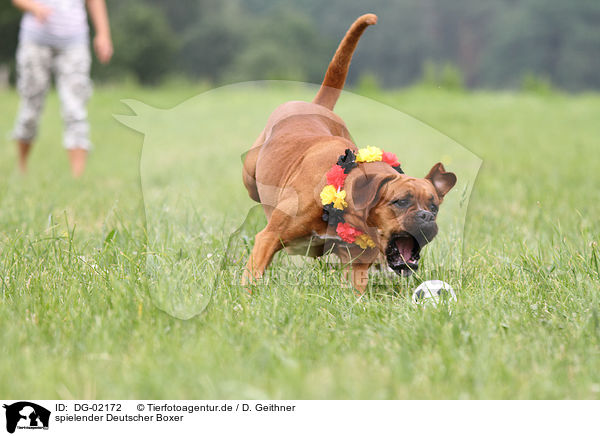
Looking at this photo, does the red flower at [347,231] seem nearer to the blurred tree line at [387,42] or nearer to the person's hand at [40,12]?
the person's hand at [40,12]

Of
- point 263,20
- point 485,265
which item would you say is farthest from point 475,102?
point 263,20

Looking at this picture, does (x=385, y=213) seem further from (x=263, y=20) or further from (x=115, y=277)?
(x=263, y=20)

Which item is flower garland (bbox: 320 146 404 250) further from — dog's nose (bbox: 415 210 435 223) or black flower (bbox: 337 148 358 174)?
dog's nose (bbox: 415 210 435 223)

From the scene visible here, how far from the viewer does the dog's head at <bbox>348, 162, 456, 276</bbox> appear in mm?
1982

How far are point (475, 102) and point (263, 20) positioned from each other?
97.0 ft

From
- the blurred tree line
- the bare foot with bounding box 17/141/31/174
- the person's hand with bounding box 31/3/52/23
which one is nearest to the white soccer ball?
the person's hand with bounding box 31/3/52/23

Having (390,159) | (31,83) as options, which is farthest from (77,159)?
(390,159)

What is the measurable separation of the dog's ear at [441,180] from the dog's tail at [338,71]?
59cm

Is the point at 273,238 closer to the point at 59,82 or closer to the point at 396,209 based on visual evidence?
the point at 396,209

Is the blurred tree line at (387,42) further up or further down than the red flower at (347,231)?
further up

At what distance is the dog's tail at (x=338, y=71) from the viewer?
2.48 m

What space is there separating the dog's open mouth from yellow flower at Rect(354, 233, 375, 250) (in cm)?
7

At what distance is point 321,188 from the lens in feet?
6.98
